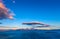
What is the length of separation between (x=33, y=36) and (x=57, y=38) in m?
0.43

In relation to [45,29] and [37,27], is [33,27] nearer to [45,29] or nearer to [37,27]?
[37,27]

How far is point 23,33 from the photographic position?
1396 mm

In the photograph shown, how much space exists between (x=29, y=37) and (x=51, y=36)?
41 cm

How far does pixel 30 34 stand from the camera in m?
1.42

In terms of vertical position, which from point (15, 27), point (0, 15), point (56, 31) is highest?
point (0, 15)

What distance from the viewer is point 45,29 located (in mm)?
1448

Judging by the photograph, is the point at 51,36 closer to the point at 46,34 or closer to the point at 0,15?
the point at 46,34

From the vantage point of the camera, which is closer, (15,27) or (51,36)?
(15,27)

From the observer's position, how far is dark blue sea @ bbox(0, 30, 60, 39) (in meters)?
1.38

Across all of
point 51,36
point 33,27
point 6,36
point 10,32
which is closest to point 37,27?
point 33,27

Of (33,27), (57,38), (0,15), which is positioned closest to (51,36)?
(57,38)

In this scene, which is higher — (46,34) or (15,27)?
(15,27)

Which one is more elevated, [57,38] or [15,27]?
[15,27]

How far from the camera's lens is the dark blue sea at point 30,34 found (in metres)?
1.38
